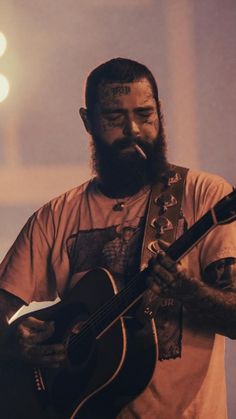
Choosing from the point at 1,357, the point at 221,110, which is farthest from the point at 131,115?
the point at 1,357

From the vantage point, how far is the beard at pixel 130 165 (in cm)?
275

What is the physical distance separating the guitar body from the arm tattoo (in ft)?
0.58

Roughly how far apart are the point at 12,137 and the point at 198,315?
1031mm

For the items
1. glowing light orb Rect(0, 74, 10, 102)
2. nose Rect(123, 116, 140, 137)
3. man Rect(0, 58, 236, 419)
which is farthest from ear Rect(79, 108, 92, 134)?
glowing light orb Rect(0, 74, 10, 102)

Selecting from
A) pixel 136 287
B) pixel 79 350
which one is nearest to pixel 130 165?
pixel 136 287

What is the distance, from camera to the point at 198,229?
232 cm

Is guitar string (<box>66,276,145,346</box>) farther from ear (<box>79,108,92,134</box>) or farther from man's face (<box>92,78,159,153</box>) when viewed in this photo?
ear (<box>79,108,92,134</box>)

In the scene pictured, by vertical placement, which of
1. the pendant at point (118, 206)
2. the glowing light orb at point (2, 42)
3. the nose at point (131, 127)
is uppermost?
the glowing light orb at point (2, 42)

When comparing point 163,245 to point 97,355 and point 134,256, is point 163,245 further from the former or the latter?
point 97,355

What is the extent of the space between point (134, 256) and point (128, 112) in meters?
0.50

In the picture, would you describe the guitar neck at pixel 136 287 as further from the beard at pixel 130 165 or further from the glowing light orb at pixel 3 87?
the glowing light orb at pixel 3 87

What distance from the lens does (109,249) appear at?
8.79ft

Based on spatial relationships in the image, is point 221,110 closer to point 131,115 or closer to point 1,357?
point 131,115

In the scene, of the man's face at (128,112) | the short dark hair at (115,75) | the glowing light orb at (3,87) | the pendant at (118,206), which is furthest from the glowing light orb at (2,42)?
the pendant at (118,206)
